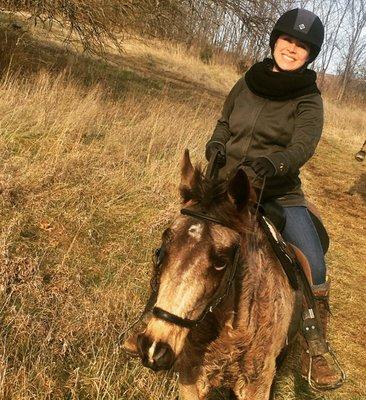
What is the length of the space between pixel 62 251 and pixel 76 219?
0.70 m

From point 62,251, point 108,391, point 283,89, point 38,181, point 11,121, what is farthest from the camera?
point 11,121

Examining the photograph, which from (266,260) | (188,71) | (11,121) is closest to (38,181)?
(11,121)

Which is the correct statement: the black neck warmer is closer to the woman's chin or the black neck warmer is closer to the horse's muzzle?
the woman's chin

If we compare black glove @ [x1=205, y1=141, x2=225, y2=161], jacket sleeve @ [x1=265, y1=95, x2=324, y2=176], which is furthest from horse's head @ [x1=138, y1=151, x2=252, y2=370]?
black glove @ [x1=205, y1=141, x2=225, y2=161]

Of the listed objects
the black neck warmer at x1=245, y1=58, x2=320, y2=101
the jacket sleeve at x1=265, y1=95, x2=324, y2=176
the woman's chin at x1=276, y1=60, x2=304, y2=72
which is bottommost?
the jacket sleeve at x1=265, y1=95, x2=324, y2=176

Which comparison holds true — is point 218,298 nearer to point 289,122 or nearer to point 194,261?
point 194,261

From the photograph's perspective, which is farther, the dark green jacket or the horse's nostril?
the dark green jacket

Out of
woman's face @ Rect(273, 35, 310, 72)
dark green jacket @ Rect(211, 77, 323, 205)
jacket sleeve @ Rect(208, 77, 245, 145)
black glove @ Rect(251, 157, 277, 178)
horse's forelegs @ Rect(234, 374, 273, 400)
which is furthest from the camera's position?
jacket sleeve @ Rect(208, 77, 245, 145)

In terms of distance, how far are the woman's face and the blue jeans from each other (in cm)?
108

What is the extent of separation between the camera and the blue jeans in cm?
318

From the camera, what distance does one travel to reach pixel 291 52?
331 centimetres

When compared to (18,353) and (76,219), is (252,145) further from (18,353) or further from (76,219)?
(76,219)

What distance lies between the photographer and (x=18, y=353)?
303cm

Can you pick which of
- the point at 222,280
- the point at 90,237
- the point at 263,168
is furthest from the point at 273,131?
the point at 90,237
